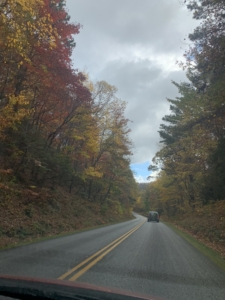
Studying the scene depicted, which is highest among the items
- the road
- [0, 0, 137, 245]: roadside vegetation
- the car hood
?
[0, 0, 137, 245]: roadside vegetation

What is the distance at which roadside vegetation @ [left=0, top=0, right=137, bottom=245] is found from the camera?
36.9 ft

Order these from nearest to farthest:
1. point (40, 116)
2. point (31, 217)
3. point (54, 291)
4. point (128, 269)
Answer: point (54, 291)
point (128, 269)
point (31, 217)
point (40, 116)

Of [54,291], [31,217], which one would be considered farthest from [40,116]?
[54,291]

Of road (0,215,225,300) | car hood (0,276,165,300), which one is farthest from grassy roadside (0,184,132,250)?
car hood (0,276,165,300)

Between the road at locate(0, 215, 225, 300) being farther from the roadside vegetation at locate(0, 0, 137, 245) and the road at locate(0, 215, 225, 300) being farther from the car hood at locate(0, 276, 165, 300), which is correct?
the roadside vegetation at locate(0, 0, 137, 245)

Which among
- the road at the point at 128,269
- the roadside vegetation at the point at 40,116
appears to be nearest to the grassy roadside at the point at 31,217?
the roadside vegetation at the point at 40,116

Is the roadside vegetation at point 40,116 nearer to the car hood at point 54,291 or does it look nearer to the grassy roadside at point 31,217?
the grassy roadside at point 31,217

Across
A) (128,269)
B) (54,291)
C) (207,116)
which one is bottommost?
(128,269)

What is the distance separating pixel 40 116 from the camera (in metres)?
22.4

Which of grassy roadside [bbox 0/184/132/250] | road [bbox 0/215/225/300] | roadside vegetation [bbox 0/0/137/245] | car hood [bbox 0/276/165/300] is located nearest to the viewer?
car hood [bbox 0/276/165/300]

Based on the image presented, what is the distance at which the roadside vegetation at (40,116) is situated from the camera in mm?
11256

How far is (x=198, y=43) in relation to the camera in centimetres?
1301

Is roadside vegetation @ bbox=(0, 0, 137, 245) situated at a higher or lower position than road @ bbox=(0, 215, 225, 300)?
higher

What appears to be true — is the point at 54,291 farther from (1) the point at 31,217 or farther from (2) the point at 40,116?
(2) the point at 40,116
